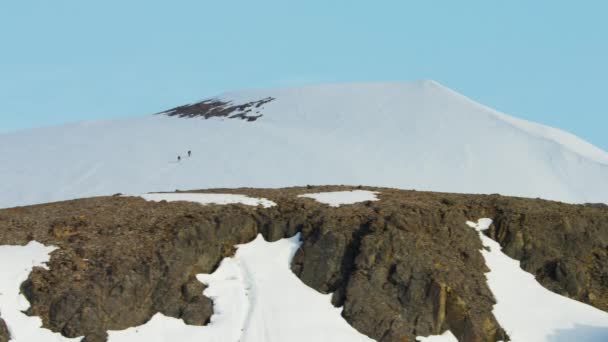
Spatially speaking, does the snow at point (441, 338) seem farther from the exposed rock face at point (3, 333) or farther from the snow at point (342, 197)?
the exposed rock face at point (3, 333)

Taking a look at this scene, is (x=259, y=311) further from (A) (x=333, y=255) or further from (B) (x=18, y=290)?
(B) (x=18, y=290)

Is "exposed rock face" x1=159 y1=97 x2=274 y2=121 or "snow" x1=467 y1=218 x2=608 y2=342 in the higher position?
"exposed rock face" x1=159 y1=97 x2=274 y2=121

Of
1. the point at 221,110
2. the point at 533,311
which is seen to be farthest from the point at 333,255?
the point at 221,110

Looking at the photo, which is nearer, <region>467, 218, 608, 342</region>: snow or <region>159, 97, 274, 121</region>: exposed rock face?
<region>467, 218, 608, 342</region>: snow

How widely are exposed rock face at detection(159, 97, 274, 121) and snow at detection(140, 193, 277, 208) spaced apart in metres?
39.9

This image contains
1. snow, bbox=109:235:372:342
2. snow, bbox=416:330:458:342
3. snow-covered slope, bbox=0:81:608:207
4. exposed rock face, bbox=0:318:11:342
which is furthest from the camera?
snow-covered slope, bbox=0:81:608:207

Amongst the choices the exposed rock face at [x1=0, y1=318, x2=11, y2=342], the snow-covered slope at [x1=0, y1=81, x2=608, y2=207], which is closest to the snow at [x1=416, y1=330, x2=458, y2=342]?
the exposed rock face at [x1=0, y1=318, x2=11, y2=342]

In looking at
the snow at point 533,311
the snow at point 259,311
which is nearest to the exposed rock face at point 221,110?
the snow at point 533,311

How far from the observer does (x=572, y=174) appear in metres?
57.3

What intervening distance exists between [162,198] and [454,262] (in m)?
10.3

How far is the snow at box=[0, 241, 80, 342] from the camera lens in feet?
70.8

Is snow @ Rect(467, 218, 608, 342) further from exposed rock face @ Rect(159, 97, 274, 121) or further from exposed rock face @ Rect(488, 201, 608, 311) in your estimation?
exposed rock face @ Rect(159, 97, 274, 121)

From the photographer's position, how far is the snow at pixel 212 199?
28.2m

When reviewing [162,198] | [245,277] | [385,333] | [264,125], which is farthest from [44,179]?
[385,333]
